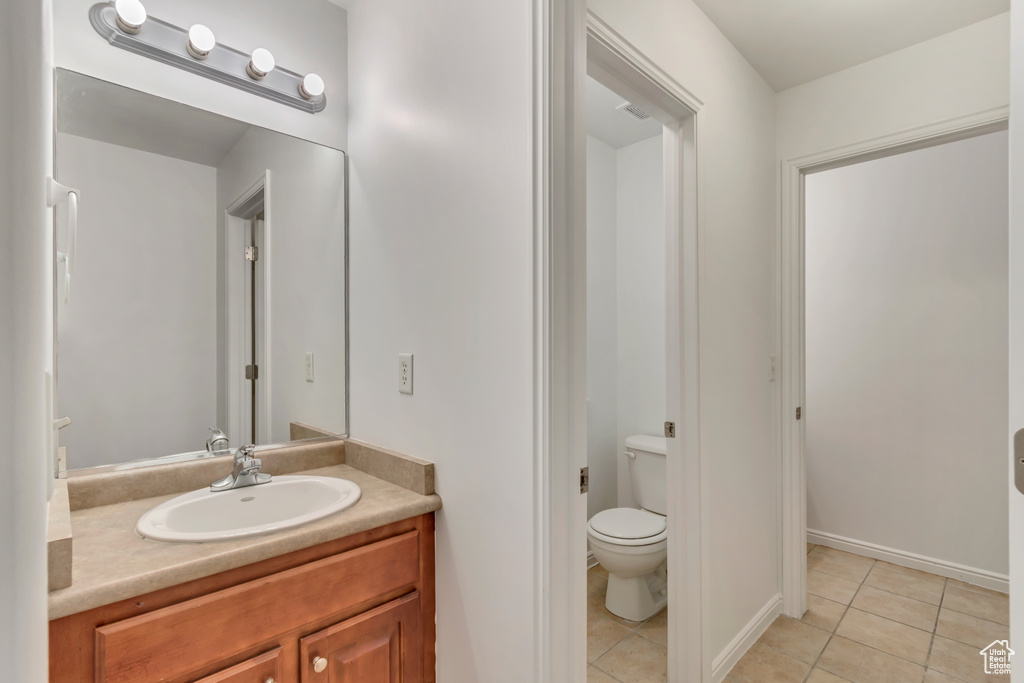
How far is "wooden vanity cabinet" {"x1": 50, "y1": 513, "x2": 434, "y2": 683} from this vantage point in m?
0.81

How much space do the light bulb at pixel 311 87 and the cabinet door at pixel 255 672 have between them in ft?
5.08

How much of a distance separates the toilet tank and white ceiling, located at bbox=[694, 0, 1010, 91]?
1.81m

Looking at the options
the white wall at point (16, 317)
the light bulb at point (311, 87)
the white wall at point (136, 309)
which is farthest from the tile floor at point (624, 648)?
the light bulb at point (311, 87)

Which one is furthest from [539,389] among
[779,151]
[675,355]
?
[779,151]

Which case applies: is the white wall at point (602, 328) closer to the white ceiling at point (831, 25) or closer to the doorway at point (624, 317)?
the doorway at point (624, 317)

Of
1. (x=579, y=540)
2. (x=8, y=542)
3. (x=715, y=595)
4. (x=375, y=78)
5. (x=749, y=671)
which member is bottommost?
(x=749, y=671)

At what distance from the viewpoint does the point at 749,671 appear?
177cm

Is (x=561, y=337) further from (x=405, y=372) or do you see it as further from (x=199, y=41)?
(x=199, y=41)

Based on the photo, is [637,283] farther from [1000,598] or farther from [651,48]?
[1000,598]

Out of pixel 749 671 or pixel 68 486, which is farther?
pixel 749 671

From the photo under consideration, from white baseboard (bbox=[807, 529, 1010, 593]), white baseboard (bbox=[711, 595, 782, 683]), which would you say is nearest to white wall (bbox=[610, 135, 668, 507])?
white baseboard (bbox=[711, 595, 782, 683])

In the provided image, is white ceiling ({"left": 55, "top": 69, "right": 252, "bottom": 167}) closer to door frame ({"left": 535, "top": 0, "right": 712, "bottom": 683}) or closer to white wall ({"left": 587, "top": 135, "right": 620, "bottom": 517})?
door frame ({"left": 535, "top": 0, "right": 712, "bottom": 683})

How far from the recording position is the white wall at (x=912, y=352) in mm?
2352

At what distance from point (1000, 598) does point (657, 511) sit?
5.21 ft
